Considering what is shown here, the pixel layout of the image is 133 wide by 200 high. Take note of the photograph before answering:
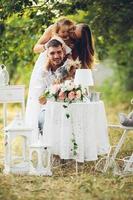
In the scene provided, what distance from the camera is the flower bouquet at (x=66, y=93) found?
7695 millimetres

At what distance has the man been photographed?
844cm

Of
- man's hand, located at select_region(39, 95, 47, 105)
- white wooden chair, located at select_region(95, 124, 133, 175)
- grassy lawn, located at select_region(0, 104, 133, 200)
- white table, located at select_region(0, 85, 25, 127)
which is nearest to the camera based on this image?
grassy lawn, located at select_region(0, 104, 133, 200)

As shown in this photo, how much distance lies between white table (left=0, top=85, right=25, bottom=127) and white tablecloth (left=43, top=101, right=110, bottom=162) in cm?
61

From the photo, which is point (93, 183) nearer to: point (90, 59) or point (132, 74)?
point (90, 59)

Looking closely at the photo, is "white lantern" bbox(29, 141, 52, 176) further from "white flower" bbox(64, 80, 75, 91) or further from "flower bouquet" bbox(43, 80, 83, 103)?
"white flower" bbox(64, 80, 75, 91)

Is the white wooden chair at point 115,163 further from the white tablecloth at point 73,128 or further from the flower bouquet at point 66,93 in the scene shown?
the flower bouquet at point 66,93

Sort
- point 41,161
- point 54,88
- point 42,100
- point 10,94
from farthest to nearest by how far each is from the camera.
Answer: point 42,100 < point 10,94 < point 54,88 < point 41,161

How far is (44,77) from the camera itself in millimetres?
8484

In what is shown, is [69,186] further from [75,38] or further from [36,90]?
[75,38]

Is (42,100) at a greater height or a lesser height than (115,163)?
greater

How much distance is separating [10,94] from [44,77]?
0.53 meters

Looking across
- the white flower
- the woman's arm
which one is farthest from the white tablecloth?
the woman's arm

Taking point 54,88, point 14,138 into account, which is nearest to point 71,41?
point 54,88

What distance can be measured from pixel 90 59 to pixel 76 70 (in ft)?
2.24
